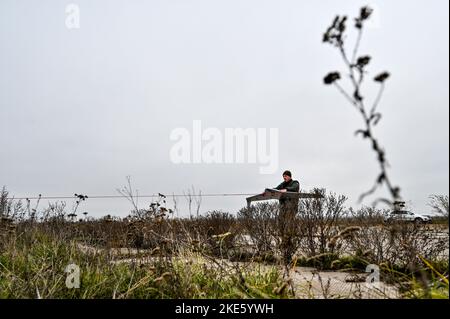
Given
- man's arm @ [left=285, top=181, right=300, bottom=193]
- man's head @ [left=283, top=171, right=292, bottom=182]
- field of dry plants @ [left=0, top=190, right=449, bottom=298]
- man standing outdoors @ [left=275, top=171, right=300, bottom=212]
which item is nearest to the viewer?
field of dry plants @ [left=0, top=190, right=449, bottom=298]

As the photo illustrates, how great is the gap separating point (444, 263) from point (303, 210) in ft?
8.22

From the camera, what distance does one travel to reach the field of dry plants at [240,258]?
3.15 meters

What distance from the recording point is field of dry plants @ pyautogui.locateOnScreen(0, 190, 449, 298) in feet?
10.3

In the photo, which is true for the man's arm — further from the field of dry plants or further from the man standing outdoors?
the field of dry plants

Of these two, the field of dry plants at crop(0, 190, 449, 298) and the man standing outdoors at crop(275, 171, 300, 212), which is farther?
the man standing outdoors at crop(275, 171, 300, 212)

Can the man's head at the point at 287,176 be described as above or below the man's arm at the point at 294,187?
above

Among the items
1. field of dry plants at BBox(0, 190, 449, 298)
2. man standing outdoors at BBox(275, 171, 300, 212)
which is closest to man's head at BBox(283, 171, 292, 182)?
man standing outdoors at BBox(275, 171, 300, 212)

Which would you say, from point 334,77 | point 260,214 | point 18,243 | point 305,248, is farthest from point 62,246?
point 334,77

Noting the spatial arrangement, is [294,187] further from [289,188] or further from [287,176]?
[287,176]

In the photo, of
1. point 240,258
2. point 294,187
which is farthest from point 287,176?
point 240,258

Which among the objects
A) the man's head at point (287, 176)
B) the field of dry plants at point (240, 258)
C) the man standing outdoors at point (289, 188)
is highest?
the man's head at point (287, 176)

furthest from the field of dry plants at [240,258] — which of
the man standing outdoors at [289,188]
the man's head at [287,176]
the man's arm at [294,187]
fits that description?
the man's head at [287,176]

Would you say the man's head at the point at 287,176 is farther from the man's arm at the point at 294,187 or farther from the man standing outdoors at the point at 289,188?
the man's arm at the point at 294,187
